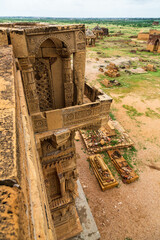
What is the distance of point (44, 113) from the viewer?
3459 mm

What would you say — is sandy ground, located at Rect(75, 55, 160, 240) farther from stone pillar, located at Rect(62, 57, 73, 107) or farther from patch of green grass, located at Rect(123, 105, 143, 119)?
stone pillar, located at Rect(62, 57, 73, 107)

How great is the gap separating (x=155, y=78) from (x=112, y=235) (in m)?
18.0

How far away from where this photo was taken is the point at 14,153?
67 cm

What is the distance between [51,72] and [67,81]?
47cm

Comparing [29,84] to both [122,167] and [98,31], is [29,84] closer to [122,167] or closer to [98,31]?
[122,167]

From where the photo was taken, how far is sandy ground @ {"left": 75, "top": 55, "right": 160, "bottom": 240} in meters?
5.67

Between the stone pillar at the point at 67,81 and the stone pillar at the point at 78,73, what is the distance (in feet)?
0.42

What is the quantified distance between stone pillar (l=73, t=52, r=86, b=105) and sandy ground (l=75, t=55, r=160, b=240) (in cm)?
401

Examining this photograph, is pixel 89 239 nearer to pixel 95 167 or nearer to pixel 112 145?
pixel 95 167

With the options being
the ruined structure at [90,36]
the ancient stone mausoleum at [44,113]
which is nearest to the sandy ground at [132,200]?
the ancient stone mausoleum at [44,113]

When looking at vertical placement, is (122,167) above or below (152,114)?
below

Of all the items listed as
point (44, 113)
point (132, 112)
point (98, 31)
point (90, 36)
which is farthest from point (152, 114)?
point (98, 31)

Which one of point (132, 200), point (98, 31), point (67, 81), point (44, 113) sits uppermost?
point (98, 31)

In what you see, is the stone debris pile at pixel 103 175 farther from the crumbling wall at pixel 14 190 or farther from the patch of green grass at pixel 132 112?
the crumbling wall at pixel 14 190
